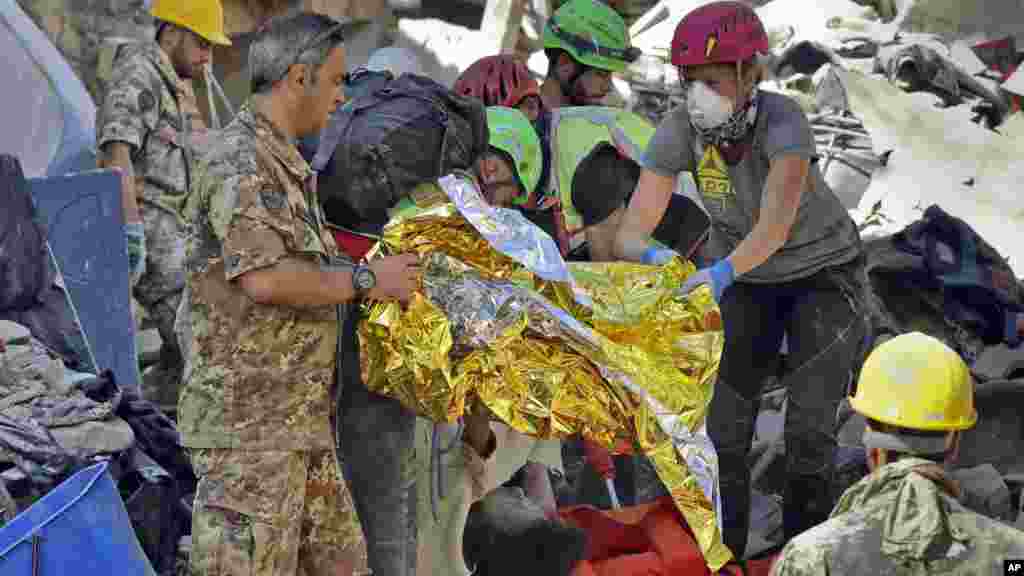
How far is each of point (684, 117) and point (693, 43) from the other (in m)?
0.29

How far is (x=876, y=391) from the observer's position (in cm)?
365

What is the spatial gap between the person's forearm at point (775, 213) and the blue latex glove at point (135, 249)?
231cm

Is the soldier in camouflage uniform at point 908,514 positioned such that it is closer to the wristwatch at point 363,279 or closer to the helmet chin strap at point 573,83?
the wristwatch at point 363,279

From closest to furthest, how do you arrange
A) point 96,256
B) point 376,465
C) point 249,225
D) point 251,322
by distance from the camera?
point 249,225, point 251,322, point 376,465, point 96,256

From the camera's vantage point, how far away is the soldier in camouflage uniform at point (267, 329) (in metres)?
3.90

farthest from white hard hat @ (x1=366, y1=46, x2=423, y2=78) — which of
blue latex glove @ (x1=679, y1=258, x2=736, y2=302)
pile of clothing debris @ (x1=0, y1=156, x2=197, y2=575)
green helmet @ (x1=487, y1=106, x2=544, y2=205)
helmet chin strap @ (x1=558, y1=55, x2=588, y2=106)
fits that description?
blue latex glove @ (x1=679, y1=258, x2=736, y2=302)

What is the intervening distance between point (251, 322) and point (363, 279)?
10.5 inches

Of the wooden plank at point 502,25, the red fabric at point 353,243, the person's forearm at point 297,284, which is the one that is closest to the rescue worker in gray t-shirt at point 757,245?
the red fabric at point 353,243

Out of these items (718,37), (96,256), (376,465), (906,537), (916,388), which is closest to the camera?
(906,537)

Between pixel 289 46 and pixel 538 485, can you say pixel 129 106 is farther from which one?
pixel 289 46

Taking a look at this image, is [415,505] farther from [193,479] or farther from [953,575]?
[953,575]

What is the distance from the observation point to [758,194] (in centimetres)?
522

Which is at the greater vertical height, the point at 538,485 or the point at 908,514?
the point at 908,514

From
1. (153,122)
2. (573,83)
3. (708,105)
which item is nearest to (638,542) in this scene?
(708,105)
